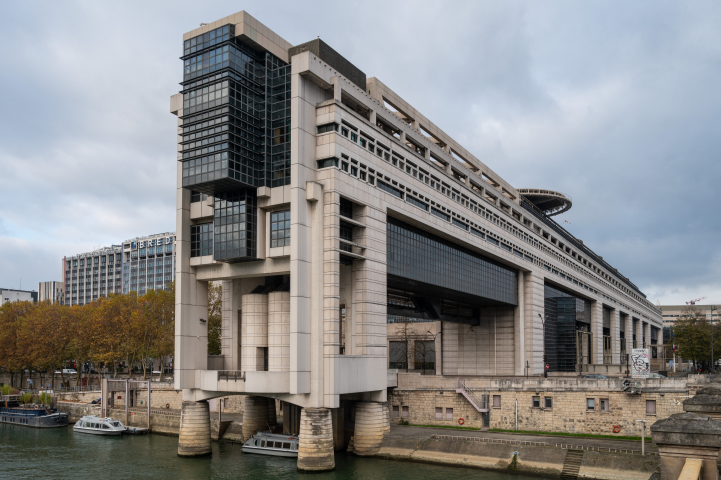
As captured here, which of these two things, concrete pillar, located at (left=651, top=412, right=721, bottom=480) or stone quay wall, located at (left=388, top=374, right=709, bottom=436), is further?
stone quay wall, located at (left=388, top=374, right=709, bottom=436)

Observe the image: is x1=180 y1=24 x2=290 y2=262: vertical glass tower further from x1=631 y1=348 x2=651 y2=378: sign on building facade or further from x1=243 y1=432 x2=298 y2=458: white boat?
x1=631 y1=348 x2=651 y2=378: sign on building facade

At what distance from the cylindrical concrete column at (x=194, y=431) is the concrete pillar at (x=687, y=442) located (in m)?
50.5

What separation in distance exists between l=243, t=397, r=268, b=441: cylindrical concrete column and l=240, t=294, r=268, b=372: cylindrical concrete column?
10.4 metres

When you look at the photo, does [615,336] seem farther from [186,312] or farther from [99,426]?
[186,312]

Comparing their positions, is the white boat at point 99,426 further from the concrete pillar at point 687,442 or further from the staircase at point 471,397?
the concrete pillar at point 687,442

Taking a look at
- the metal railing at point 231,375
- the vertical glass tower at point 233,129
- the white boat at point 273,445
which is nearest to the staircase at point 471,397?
the white boat at point 273,445

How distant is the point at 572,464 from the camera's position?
4734 centimetres

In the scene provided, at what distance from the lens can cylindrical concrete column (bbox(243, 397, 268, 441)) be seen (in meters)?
66.6

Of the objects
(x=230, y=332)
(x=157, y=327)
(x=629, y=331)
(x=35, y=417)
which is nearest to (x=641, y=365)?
(x=230, y=332)

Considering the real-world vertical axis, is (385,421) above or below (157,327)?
below

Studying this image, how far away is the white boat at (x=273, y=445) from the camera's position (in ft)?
189

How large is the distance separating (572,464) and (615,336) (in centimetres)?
11088

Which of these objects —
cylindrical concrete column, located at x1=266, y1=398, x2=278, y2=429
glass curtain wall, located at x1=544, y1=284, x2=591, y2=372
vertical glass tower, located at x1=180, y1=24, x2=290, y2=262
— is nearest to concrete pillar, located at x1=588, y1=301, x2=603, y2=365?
glass curtain wall, located at x1=544, y1=284, x2=591, y2=372

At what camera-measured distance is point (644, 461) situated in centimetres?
4441
